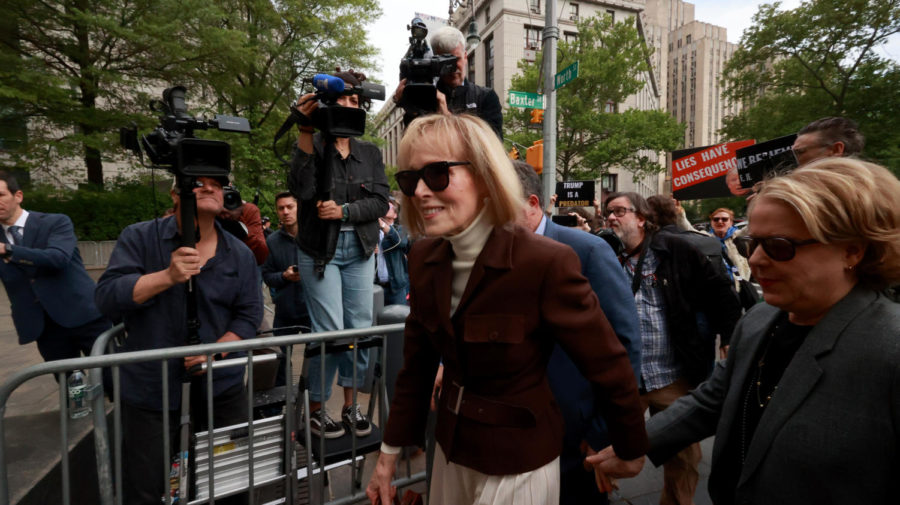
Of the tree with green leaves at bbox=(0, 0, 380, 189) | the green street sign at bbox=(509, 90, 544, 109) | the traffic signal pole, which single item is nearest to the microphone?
the green street sign at bbox=(509, 90, 544, 109)

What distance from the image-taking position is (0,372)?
17.1 feet

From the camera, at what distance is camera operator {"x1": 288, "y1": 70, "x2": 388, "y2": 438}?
293 centimetres

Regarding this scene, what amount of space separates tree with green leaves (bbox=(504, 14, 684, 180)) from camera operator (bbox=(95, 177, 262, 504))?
25.8 meters

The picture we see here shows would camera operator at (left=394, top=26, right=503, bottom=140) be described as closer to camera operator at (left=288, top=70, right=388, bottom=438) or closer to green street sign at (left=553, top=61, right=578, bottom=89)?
camera operator at (left=288, top=70, right=388, bottom=438)

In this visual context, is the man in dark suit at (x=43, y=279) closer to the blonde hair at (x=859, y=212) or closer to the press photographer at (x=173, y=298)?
the press photographer at (x=173, y=298)

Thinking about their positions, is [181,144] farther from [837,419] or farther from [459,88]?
[837,419]

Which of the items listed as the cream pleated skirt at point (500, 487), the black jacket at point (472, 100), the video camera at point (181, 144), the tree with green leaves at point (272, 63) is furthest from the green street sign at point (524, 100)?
the tree with green leaves at point (272, 63)

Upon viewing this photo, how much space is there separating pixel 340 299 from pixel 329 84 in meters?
1.47

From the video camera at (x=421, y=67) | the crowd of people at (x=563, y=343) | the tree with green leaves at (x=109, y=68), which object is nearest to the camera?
the crowd of people at (x=563, y=343)

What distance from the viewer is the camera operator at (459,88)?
113 inches

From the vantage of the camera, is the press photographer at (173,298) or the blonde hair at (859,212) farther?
the press photographer at (173,298)

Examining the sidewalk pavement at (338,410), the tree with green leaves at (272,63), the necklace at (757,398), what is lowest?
the sidewalk pavement at (338,410)

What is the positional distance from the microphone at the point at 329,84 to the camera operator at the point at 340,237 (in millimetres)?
203

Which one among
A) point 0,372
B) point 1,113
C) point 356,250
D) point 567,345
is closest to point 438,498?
point 567,345
